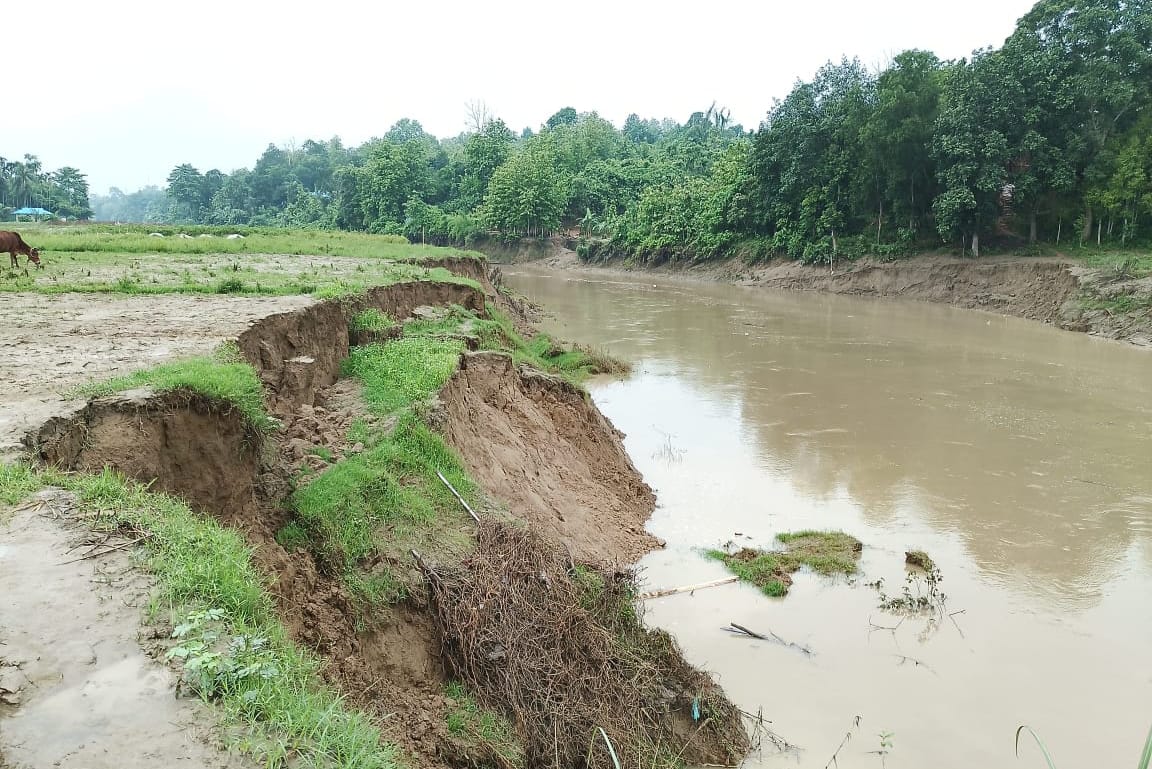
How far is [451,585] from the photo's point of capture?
531cm

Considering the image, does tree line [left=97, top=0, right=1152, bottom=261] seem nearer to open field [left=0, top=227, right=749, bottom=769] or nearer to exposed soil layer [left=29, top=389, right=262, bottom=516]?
open field [left=0, top=227, right=749, bottom=769]

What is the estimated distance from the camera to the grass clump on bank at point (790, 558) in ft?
27.1

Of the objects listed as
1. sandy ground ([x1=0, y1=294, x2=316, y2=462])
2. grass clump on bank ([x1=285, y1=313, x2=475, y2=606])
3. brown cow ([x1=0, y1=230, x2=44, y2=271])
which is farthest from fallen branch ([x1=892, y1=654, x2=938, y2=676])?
brown cow ([x1=0, y1=230, x2=44, y2=271])

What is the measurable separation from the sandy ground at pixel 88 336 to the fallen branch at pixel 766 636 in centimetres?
561

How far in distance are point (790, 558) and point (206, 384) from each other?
6.50 metres

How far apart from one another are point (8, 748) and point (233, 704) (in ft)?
2.23

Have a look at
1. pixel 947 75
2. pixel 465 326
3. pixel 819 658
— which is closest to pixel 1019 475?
pixel 819 658

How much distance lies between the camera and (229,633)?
320 cm

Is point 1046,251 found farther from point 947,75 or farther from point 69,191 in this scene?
point 69,191

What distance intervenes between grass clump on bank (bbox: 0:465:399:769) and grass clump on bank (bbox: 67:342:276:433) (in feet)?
3.43

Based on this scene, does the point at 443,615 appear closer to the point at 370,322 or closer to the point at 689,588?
the point at 689,588

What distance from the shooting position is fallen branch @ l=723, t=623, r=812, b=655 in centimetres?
716

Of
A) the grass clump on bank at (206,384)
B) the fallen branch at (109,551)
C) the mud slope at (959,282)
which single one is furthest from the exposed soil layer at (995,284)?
the fallen branch at (109,551)

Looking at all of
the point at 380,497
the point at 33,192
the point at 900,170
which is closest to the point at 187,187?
the point at 33,192
